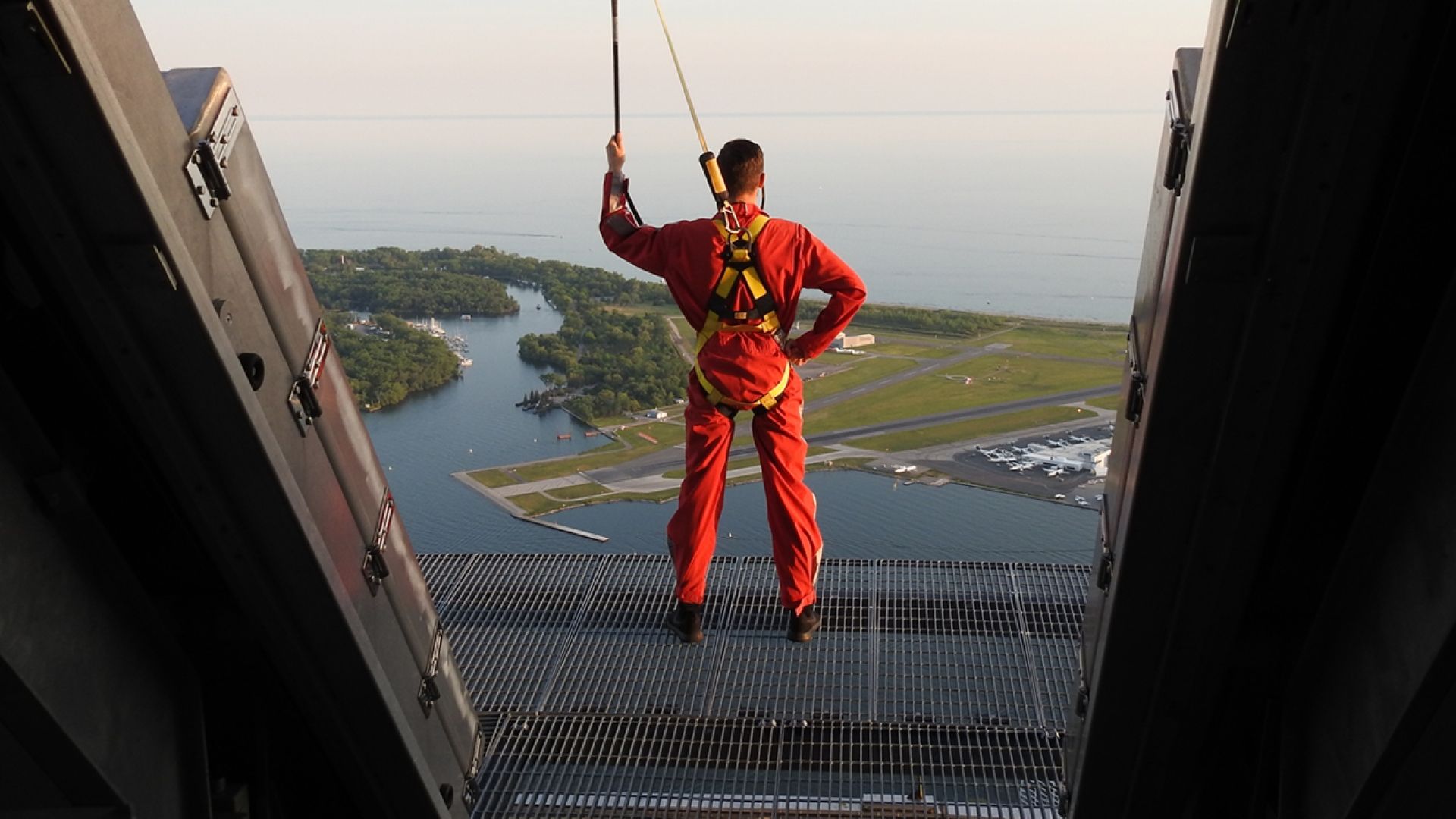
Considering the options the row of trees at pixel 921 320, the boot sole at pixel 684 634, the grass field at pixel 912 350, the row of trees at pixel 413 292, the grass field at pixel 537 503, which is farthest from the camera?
the row of trees at pixel 921 320

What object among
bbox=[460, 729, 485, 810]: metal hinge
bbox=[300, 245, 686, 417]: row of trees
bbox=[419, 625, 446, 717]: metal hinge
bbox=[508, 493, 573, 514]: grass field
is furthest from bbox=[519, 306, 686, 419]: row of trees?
bbox=[419, 625, 446, 717]: metal hinge

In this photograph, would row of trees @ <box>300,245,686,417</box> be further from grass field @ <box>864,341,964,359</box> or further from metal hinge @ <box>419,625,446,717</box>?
metal hinge @ <box>419,625,446,717</box>

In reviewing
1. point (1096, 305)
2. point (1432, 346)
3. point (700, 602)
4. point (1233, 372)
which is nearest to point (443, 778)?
point (700, 602)

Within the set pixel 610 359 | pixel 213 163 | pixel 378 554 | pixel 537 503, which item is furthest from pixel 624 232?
pixel 537 503

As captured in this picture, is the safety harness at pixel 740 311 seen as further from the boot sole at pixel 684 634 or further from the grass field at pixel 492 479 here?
the grass field at pixel 492 479

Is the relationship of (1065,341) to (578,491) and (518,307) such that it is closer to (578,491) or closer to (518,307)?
(578,491)

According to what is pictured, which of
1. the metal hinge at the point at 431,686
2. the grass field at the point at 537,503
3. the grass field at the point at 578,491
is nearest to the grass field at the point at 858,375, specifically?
the grass field at the point at 578,491

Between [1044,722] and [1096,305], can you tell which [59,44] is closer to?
[1044,722]
